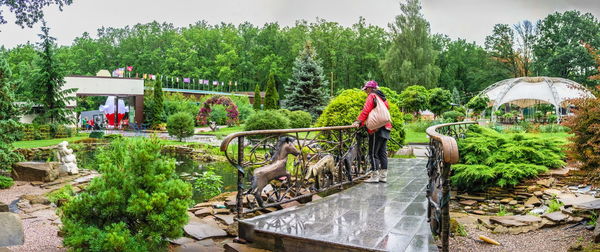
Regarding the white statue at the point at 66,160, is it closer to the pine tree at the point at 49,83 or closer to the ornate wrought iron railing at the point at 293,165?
the ornate wrought iron railing at the point at 293,165

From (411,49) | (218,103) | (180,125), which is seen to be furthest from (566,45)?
(180,125)

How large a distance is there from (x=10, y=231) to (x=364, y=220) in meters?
3.79

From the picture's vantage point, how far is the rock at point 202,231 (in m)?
4.70

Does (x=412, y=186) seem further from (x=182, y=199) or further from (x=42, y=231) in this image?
(x=42, y=231)

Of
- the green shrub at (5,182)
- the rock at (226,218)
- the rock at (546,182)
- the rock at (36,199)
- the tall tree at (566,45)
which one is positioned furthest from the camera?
the tall tree at (566,45)

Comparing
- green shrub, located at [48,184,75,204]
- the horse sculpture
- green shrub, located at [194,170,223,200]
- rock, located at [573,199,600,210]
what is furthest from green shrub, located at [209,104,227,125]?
rock, located at [573,199,600,210]

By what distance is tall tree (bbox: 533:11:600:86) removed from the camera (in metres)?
47.1

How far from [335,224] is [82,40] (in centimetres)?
8474

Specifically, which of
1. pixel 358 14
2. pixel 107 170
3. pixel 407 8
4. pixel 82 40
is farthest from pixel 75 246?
pixel 82 40

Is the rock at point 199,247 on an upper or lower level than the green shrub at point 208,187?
upper

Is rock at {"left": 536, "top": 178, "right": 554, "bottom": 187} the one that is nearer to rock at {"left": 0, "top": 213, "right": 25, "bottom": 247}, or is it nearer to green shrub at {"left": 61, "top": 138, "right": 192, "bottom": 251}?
green shrub at {"left": 61, "top": 138, "right": 192, "bottom": 251}

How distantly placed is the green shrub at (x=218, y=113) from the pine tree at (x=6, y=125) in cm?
2291

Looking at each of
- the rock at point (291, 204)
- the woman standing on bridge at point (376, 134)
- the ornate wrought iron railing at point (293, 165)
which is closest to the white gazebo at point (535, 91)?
the woman standing on bridge at point (376, 134)

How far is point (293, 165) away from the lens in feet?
17.9
